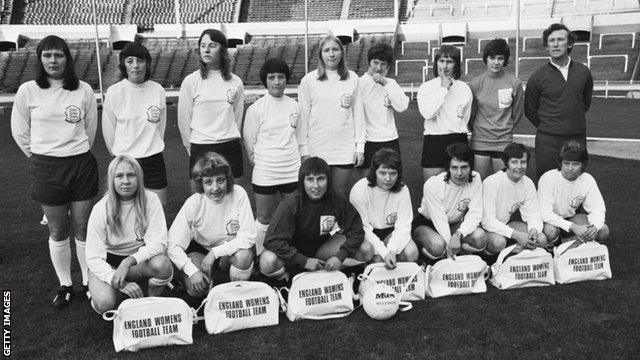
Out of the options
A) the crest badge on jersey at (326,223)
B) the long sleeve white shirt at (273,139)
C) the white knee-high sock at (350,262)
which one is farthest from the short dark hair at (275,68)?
the white knee-high sock at (350,262)

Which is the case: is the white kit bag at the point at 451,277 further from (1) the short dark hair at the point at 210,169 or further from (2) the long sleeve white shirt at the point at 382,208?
(1) the short dark hair at the point at 210,169

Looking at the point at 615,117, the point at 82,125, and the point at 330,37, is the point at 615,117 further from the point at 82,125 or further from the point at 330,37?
the point at 82,125

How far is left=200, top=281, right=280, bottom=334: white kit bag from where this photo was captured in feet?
11.7

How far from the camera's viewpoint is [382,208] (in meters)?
4.48

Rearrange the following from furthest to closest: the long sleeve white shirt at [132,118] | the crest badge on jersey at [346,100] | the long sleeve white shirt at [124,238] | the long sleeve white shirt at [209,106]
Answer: the crest badge on jersey at [346,100] < the long sleeve white shirt at [209,106] < the long sleeve white shirt at [132,118] < the long sleeve white shirt at [124,238]

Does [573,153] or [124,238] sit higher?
[573,153]

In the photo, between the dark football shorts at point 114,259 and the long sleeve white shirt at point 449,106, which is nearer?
the dark football shorts at point 114,259

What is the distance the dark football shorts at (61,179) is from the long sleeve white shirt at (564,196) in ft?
12.3

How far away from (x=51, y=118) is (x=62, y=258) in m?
1.06

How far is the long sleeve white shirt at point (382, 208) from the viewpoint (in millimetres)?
4410

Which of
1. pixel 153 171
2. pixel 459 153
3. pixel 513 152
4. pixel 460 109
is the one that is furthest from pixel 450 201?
pixel 153 171

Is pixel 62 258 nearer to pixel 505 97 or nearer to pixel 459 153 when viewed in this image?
pixel 459 153

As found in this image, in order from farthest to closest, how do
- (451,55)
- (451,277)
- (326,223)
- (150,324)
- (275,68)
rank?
(451,55) → (275,68) → (326,223) → (451,277) → (150,324)

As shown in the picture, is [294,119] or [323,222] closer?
[323,222]
